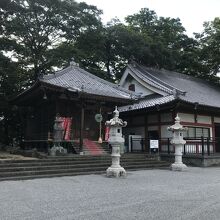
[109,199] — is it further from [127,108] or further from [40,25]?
[40,25]

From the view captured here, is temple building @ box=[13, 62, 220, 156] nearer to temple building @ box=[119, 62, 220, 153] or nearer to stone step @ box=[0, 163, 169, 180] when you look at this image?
temple building @ box=[119, 62, 220, 153]

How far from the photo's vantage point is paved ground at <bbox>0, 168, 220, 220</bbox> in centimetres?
693

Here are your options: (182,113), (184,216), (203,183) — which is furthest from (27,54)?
(184,216)

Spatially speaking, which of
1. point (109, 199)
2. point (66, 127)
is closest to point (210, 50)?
point (66, 127)

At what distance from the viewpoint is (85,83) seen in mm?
21953

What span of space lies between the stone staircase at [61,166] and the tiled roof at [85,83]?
14.5ft

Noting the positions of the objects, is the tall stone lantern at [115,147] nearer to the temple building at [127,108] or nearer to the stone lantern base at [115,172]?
the stone lantern base at [115,172]

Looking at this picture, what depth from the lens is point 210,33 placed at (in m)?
37.0

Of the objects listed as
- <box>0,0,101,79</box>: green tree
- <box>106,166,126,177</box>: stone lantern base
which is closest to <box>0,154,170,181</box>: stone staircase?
<box>106,166,126,177</box>: stone lantern base

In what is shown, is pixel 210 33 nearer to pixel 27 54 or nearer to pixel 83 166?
pixel 27 54

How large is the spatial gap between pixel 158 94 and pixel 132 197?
15.9m

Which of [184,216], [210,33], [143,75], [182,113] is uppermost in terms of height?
[210,33]

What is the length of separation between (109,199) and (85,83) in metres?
14.0

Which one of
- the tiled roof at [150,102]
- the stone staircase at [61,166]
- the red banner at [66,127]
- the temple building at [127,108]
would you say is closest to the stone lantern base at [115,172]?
the stone staircase at [61,166]
